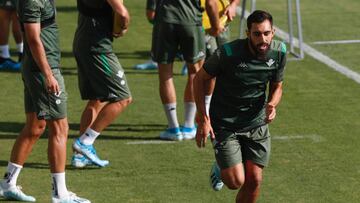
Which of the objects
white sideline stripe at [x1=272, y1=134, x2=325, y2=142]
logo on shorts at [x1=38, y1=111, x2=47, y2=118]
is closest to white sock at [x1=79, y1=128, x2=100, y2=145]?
logo on shorts at [x1=38, y1=111, x2=47, y2=118]

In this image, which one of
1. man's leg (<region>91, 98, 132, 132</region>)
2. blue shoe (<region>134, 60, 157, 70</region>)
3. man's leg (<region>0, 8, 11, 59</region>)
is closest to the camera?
man's leg (<region>91, 98, 132, 132</region>)

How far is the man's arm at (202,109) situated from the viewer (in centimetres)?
766

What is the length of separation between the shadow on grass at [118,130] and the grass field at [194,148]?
0.04 feet

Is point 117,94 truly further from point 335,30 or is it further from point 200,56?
point 335,30

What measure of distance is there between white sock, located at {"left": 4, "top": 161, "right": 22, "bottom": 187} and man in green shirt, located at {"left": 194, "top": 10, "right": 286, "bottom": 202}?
5.86 feet

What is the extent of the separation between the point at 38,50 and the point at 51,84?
0.29 meters

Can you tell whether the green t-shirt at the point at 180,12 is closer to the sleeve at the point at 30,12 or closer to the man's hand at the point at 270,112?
the sleeve at the point at 30,12

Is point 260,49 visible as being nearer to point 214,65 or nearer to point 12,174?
point 214,65

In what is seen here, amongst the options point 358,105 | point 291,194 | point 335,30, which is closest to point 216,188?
point 291,194

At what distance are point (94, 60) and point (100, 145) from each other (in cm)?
128

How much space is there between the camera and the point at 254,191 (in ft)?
25.5

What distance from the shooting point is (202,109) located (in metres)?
7.71

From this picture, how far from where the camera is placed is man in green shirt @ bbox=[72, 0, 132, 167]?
9.47m

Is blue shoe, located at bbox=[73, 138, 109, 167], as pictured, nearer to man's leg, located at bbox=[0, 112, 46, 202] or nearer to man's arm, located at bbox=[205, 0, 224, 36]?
man's leg, located at bbox=[0, 112, 46, 202]
